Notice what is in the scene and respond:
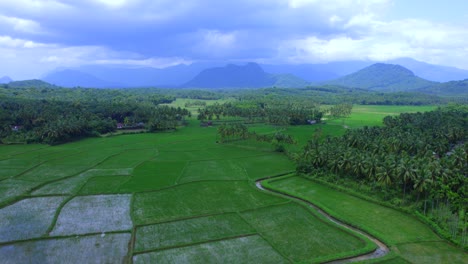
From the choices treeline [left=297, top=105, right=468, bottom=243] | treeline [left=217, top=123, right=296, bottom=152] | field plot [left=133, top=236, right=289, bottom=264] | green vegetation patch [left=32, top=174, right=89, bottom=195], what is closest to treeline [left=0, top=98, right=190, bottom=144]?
treeline [left=217, top=123, right=296, bottom=152]

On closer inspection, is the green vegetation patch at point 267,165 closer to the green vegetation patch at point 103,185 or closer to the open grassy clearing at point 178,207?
the open grassy clearing at point 178,207

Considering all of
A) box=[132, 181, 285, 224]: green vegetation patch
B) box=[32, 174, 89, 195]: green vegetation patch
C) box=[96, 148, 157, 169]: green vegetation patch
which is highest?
box=[96, 148, 157, 169]: green vegetation patch

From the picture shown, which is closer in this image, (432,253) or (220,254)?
(220,254)

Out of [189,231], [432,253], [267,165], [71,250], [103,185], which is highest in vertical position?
[103,185]

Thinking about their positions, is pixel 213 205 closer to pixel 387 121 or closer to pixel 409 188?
pixel 409 188

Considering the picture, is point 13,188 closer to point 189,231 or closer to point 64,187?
point 64,187

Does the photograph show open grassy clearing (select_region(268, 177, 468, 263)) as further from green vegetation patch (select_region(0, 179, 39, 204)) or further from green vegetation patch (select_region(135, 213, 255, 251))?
green vegetation patch (select_region(0, 179, 39, 204))

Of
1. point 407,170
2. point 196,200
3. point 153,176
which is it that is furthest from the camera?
point 153,176

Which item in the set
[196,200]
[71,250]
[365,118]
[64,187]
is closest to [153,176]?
[64,187]
